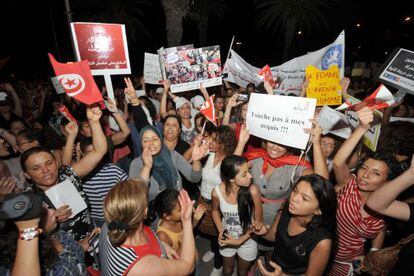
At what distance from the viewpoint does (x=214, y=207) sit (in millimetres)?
3334

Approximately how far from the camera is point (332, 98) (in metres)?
3.90

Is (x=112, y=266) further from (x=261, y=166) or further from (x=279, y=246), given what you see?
(x=261, y=166)

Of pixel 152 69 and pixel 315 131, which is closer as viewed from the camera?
pixel 315 131

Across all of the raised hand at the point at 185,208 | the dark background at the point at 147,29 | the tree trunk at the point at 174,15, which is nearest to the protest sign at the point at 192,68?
the raised hand at the point at 185,208

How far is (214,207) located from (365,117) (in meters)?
1.90

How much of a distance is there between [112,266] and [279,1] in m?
19.5

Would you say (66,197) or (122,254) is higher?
(122,254)

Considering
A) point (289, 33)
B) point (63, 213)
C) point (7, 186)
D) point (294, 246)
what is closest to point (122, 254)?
point (63, 213)

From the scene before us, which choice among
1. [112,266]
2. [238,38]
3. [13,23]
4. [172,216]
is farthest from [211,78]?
[238,38]

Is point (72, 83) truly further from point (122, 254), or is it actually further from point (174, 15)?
Answer: point (174, 15)

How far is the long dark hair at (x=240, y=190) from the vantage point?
295cm

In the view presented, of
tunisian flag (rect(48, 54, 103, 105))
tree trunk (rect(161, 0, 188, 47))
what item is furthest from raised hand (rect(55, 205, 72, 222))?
tree trunk (rect(161, 0, 188, 47))

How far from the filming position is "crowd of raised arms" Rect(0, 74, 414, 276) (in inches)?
76.2

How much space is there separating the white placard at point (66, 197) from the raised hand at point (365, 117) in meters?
2.82
